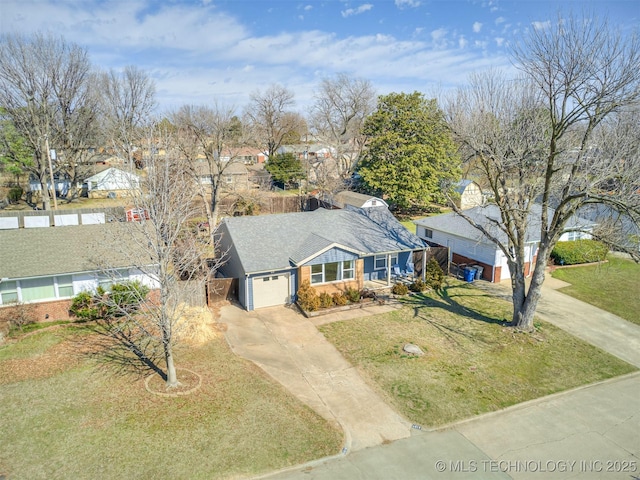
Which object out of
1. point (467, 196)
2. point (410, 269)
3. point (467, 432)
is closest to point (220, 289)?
point (410, 269)

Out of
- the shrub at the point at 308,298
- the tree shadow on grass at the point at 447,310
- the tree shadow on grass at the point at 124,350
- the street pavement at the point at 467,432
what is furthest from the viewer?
the shrub at the point at 308,298

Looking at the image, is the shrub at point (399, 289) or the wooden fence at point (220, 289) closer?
the wooden fence at point (220, 289)

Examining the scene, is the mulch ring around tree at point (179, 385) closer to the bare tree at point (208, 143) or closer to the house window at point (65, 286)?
the house window at point (65, 286)

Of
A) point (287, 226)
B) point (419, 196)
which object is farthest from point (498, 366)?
point (419, 196)

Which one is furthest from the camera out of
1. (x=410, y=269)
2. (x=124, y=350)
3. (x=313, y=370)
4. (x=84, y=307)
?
(x=410, y=269)

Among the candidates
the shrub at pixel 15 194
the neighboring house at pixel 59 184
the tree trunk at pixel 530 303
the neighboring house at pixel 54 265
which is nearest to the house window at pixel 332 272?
the neighboring house at pixel 54 265

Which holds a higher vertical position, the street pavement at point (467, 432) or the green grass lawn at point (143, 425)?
the green grass lawn at point (143, 425)

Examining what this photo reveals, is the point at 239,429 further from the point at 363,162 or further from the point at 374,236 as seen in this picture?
the point at 363,162

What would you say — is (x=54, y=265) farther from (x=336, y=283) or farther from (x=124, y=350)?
(x=336, y=283)
